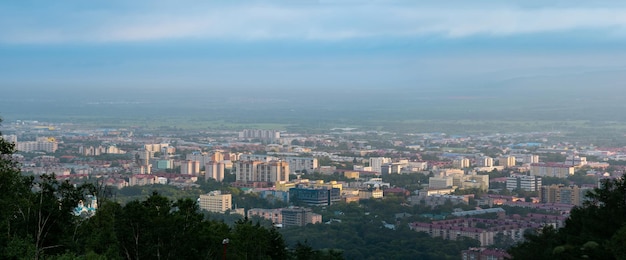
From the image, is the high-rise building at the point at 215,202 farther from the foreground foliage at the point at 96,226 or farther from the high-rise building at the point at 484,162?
the foreground foliage at the point at 96,226

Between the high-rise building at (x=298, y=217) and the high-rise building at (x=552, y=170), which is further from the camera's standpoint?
the high-rise building at (x=552, y=170)

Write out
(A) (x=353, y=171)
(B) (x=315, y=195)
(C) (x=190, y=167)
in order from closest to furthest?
(B) (x=315, y=195)
(C) (x=190, y=167)
(A) (x=353, y=171)

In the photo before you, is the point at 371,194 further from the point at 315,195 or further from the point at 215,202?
the point at 215,202

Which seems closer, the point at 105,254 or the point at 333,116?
the point at 105,254

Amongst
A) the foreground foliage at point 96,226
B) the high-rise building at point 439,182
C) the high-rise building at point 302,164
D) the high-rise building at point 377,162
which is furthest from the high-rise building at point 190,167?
the foreground foliage at point 96,226

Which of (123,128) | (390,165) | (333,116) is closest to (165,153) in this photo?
(390,165)

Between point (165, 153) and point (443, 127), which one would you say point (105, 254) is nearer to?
point (165, 153)

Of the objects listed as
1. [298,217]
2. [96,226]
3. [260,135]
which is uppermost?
[96,226]

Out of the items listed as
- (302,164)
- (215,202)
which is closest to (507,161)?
(302,164)
